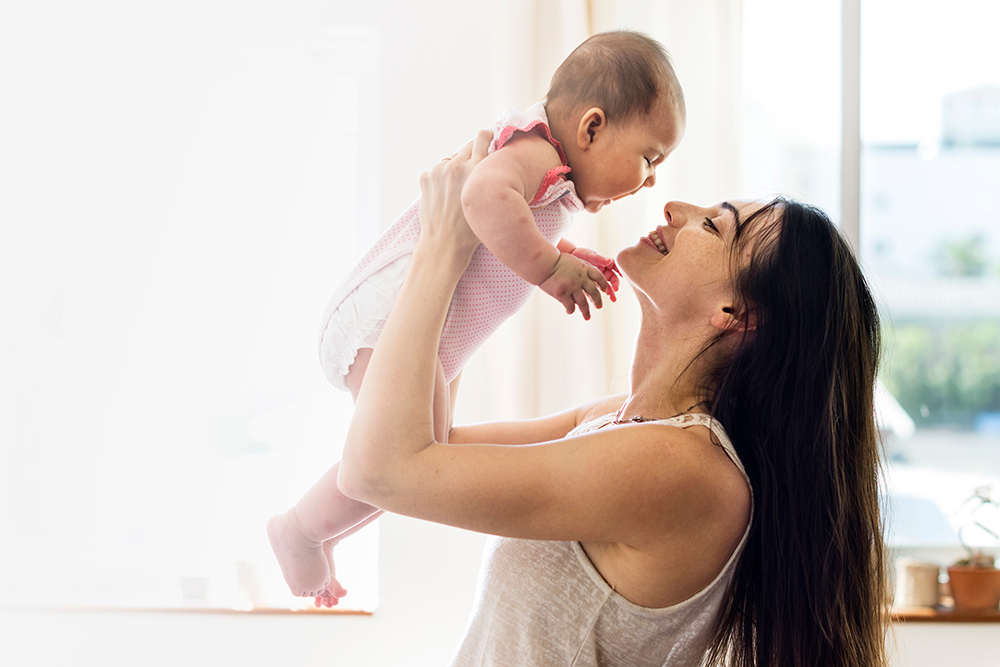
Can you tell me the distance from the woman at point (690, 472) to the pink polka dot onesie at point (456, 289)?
0.43 ft

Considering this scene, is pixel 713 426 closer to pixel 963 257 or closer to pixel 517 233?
pixel 517 233

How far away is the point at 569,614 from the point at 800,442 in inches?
15.3

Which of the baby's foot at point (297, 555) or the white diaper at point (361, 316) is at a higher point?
the white diaper at point (361, 316)

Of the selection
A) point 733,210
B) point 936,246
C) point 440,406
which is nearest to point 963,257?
point 936,246

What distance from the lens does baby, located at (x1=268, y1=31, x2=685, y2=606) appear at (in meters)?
1.06

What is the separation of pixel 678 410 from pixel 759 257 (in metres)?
0.25

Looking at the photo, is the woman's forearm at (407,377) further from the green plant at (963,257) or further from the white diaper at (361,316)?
the green plant at (963,257)

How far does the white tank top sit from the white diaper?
416 millimetres

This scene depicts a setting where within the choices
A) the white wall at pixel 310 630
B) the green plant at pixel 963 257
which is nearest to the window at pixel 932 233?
the green plant at pixel 963 257

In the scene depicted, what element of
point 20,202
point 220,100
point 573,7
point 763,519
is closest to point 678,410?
point 763,519

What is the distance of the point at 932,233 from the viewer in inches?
105

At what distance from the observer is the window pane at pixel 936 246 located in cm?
263

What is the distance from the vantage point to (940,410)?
2.70m

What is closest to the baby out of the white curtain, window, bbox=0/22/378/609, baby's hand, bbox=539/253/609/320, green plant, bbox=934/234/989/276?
baby's hand, bbox=539/253/609/320
